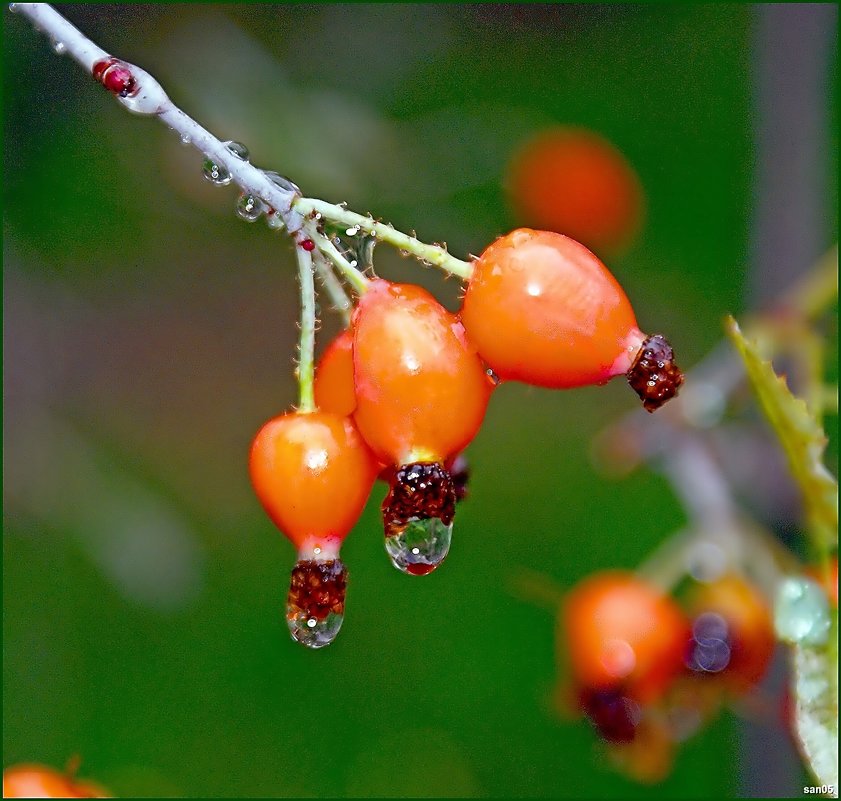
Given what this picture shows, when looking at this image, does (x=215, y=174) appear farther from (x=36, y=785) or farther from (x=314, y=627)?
(x=36, y=785)

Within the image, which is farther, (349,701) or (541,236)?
(349,701)

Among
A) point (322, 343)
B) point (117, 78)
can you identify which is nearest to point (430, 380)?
point (117, 78)

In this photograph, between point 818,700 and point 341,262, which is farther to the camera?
point 818,700

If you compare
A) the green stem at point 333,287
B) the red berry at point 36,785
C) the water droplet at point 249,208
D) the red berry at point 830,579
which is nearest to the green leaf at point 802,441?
the red berry at point 830,579

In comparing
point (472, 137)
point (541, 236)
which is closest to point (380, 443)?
point (541, 236)

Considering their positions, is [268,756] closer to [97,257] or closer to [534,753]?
[534,753]

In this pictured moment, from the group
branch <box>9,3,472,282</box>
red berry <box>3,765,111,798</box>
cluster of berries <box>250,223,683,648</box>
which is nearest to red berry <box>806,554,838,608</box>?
cluster of berries <box>250,223,683,648</box>
